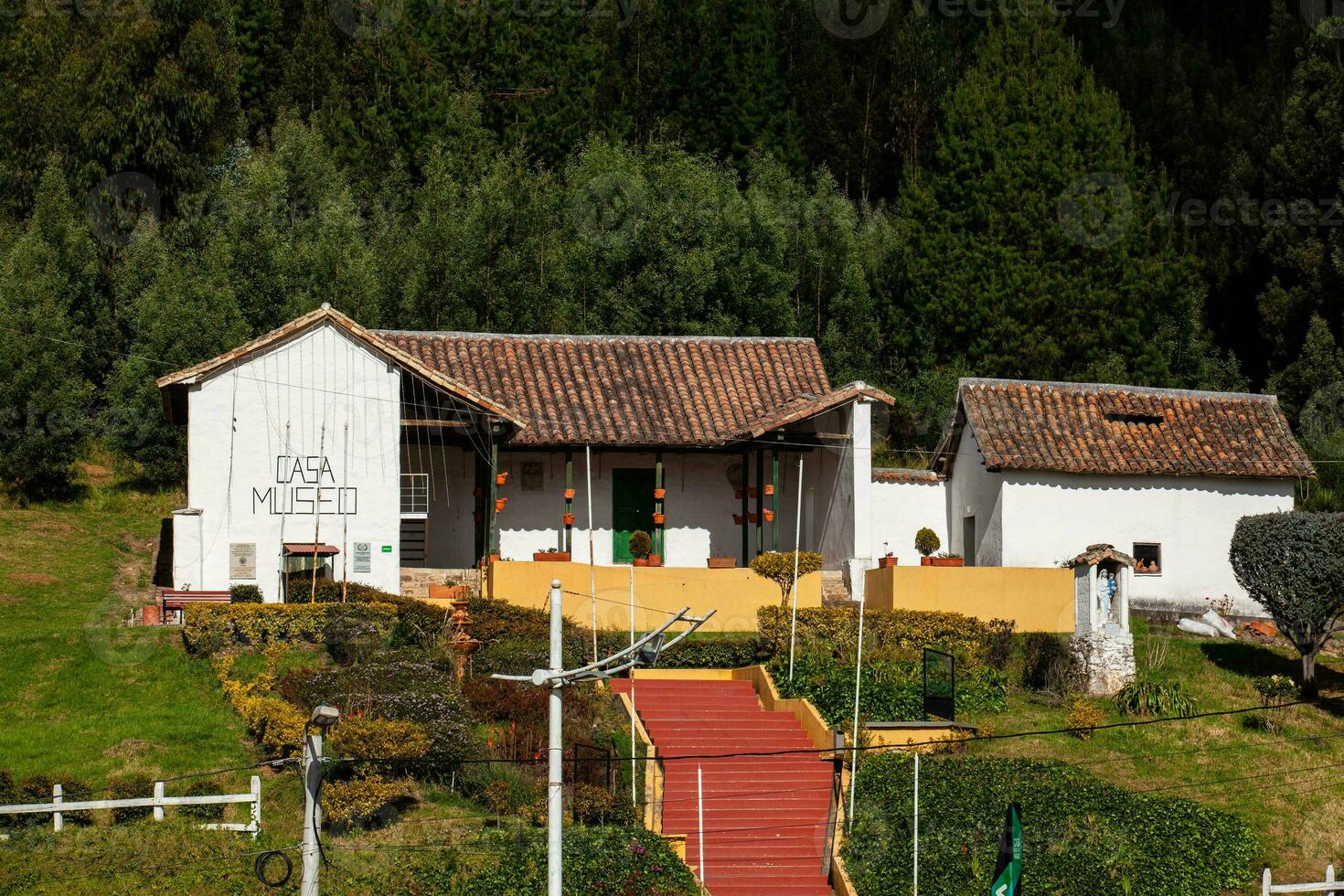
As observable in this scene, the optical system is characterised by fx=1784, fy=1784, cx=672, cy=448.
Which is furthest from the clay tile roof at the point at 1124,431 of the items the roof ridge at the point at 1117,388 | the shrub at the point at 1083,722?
the shrub at the point at 1083,722

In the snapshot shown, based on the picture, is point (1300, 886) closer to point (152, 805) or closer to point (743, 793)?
point (743, 793)

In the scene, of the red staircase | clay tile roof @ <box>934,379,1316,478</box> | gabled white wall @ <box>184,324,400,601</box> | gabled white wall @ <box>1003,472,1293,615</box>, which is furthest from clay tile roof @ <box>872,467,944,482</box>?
gabled white wall @ <box>184,324,400,601</box>

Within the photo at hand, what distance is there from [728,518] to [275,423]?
9.96m

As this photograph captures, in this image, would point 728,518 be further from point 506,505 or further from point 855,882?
point 855,882

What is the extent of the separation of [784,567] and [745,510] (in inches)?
163

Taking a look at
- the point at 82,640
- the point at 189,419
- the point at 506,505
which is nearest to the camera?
the point at 82,640

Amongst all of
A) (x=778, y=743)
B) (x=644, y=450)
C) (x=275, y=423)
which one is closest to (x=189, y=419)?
(x=275, y=423)

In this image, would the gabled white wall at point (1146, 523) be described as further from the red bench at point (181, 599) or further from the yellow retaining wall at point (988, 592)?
the red bench at point (181, 599)

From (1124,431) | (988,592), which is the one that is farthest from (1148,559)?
(988,592)

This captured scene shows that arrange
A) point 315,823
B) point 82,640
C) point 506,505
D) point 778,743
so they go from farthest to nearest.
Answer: point 506,505 → point 82,640 → point 778,743 → point 315,823

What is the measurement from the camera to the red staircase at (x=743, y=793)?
25219mm

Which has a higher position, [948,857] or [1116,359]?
[1116,359]

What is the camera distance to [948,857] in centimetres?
2462

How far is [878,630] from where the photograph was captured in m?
32.2
